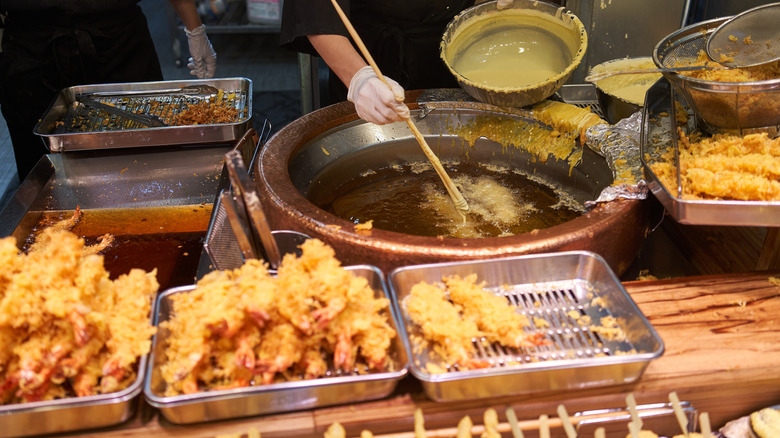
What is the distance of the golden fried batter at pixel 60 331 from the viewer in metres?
1.07

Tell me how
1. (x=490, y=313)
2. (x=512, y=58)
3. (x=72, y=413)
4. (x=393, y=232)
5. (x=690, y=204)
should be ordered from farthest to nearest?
(x=512, y=58), (x=393, y=232), (x=690, y=204), (x=490, y=313), (x=72, y=413)

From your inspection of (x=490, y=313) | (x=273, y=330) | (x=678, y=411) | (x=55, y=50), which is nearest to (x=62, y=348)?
(x=273, y=330)

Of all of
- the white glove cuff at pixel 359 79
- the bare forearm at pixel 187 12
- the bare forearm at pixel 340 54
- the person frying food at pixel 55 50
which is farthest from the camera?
the bare forearm at pixel 187 12

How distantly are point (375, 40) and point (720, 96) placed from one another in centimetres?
180

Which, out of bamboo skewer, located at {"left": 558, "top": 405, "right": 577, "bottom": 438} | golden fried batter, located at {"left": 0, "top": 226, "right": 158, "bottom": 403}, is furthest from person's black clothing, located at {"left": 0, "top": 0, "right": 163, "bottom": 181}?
bamboo skewer, located at {"left": 558, "top": 405, "right": 577, "bottom": 438}

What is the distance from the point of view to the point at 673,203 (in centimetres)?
146

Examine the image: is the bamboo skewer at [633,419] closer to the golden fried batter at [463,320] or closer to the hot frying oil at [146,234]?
the golden fried batter at [463,320]

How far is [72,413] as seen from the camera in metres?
1.05

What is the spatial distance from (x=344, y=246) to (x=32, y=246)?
1276 mm

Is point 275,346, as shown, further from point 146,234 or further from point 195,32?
point 195,32

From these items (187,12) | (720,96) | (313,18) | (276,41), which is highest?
(720,96)

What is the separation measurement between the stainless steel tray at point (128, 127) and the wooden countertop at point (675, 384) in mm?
1691

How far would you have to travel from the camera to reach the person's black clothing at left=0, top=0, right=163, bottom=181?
3021mm

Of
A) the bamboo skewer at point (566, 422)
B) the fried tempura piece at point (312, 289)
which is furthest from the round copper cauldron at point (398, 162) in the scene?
the bamboo skewer at point (566, 422)
